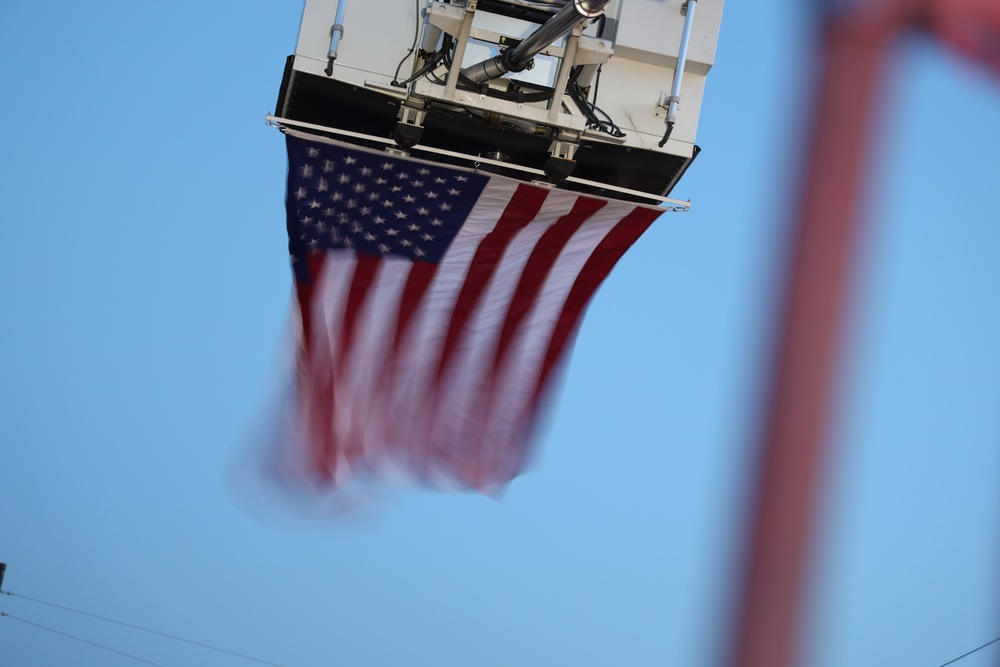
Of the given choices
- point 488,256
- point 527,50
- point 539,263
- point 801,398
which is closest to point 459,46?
point 527,50

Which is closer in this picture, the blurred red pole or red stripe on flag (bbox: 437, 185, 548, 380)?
the blurred red pole

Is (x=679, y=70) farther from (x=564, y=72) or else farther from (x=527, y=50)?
(x=527, y=50)

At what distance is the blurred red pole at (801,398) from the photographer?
2232mm

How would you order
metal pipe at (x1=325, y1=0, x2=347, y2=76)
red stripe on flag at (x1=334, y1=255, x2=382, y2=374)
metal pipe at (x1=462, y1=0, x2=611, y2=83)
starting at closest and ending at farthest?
1. metal pipe at (x1=462, y1=0, x2=611, y2=83)
2. metal pipe at (x1=325, y1=0, x2=347, y2=76)
3. red stripe on flag at (x1=334, y1=255, x2=382, y2=374)

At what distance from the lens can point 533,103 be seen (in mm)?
11047

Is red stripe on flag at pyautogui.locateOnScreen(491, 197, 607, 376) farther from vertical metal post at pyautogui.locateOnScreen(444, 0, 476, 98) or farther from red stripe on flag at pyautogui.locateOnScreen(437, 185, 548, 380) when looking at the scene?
vertical metal post at pyautogui.locateOnScreen(444, 0, 476, 98)

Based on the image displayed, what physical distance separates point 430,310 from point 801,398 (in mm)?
10832

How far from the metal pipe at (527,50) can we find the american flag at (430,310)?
181 centimetres

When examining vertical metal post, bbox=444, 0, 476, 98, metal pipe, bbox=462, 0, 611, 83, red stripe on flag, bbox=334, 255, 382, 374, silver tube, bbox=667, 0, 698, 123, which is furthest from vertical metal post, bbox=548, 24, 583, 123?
red stripe on flag, bbox=334, 255, 382, 374

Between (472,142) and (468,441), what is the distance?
3.13 m

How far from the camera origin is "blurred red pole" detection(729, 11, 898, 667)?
223 centimetres

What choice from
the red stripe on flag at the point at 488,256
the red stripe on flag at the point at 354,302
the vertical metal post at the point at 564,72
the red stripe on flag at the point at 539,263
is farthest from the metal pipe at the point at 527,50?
the red stripe on flag at the point at 354,302

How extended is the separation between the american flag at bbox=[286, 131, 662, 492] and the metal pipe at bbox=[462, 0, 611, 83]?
181 cm

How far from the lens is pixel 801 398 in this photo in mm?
2225
